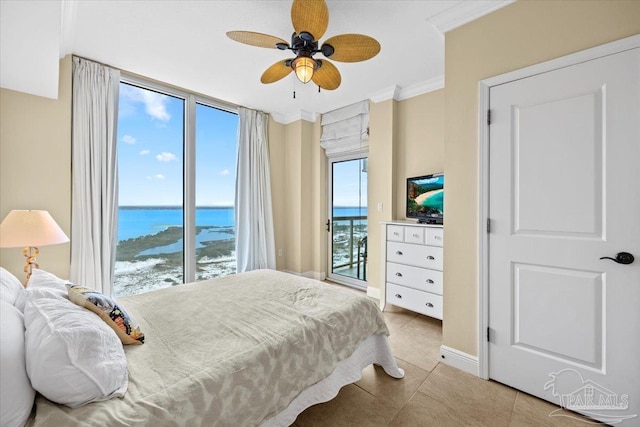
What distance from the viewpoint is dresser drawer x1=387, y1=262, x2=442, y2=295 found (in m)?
2.74

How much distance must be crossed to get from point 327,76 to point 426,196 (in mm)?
1688

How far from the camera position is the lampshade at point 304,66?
1.99 m

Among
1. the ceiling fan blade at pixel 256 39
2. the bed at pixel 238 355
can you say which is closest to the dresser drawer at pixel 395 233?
the bed at pixel 238 355

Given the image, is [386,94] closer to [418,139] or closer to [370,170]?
[418,139]

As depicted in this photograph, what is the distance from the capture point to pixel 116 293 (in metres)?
3.04

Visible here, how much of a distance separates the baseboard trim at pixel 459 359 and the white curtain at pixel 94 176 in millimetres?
3267

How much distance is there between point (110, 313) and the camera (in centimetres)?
128

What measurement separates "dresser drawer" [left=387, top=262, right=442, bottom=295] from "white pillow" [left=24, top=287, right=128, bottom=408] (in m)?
2.58

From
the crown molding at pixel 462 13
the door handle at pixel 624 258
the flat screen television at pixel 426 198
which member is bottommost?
the door handle at pixel 624 258

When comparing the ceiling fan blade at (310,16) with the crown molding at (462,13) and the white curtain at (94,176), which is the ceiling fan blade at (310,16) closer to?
the crown molding at (462,13)

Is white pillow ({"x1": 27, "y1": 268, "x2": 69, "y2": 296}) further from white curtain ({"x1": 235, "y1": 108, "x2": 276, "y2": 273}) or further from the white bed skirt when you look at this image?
white curtain ({"x1": 235, "y1": 108, "x2": 276, "y2": 273})

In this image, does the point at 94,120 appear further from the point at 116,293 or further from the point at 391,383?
the point at 391,383

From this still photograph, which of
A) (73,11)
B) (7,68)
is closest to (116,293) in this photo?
(7,68)

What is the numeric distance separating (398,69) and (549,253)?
2298 millimetres
